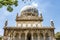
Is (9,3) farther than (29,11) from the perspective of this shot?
No

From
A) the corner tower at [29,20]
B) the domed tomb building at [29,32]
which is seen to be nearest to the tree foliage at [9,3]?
the domed tomb building at [29,32]

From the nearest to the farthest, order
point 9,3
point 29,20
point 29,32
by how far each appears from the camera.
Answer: point 9,3 < point 29,32 < point 29,20

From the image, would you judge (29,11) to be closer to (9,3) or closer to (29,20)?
(29,20)

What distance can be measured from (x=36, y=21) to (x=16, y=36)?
8132mm

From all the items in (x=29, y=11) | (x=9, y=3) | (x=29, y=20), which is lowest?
(x=9, y=3)

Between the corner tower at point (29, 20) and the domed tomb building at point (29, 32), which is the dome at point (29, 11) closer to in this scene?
the corner tower at point (29, 20)

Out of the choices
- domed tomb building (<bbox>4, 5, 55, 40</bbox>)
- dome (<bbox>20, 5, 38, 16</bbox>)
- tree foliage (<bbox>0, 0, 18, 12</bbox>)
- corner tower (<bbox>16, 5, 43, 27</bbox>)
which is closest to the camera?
tree foliage (<bbox>0, 0, 18, 12</bbox>)

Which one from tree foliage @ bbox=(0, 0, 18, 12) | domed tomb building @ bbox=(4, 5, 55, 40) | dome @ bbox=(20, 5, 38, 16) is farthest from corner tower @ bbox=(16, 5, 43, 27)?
tree foliage @ bbox=(0, 0, 18, 12)

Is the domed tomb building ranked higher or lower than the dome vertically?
lower

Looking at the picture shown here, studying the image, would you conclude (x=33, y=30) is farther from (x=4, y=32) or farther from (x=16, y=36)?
(x=4, y=32)

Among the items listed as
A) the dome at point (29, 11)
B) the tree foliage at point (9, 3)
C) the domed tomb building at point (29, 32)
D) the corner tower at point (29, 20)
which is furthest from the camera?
the dome at point (29, 11)

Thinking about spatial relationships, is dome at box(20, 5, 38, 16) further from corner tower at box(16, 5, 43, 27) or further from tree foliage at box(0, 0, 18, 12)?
tree foliage at box(0, 0, 18, 12)

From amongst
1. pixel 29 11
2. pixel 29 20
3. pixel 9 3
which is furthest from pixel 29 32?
pixel 9 3

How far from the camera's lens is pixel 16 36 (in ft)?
118
